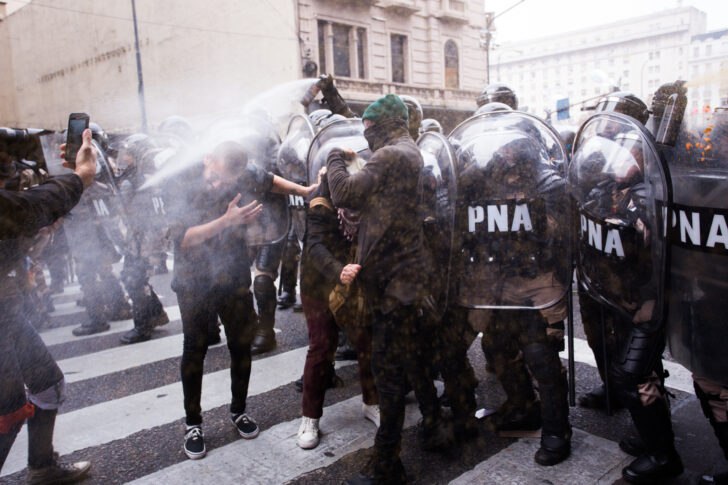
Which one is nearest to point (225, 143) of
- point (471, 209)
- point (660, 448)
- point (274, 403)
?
point (471, 209)

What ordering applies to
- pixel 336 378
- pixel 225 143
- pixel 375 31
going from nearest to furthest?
pixel 225 143 → pixel 336 378 → pixel 375 31

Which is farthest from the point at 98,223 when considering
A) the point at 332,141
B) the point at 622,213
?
the point at 622,213

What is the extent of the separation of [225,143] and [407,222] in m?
1.21

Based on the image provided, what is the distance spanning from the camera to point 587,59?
3416 centimetres

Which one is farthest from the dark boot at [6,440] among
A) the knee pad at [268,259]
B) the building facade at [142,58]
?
the building facade at [142,58]

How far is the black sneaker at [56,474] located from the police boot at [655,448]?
275 cm

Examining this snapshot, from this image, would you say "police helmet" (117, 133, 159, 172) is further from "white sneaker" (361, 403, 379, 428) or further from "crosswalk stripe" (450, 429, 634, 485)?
"crosswalk stripe" (450, 429, 634, 485)

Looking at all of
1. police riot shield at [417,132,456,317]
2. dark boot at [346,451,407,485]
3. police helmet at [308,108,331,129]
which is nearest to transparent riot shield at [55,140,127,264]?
police helmet at [308,108,331,129]

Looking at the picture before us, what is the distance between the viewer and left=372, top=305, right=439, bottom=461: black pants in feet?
8.43

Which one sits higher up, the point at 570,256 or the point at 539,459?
the point at 570,256

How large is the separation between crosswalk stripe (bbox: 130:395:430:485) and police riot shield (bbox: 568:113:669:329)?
152 centimetres

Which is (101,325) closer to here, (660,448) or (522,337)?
(522,337)

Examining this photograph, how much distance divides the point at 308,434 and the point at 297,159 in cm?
248

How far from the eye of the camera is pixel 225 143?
313cm
